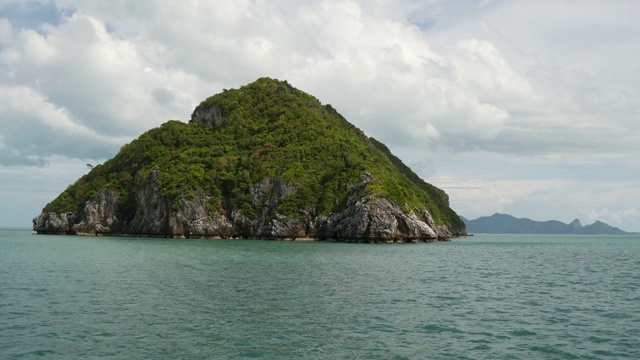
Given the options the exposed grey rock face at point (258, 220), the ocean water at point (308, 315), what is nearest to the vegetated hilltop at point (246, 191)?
the exposed grey rock face at point (258, 220)

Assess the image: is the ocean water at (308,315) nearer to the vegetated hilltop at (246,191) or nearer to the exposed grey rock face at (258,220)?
the exposed grey rock face at (258,220)

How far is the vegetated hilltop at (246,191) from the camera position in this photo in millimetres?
143000

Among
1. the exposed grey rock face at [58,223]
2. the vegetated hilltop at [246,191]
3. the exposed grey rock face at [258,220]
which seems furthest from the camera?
the exposed grey rock face at [58,223]

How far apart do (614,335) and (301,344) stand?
16626 millimetres

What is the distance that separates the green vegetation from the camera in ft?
514

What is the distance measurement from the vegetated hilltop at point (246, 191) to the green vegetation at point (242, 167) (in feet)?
1.27

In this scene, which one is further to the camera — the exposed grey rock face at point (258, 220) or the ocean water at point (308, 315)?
the exposed grey rock face at point (258, 220)

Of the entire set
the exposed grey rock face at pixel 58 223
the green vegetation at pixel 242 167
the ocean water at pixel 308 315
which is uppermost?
the green vegetation at pixel 242 167

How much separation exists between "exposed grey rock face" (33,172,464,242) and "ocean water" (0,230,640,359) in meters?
82.7

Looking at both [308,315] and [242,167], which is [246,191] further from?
[308,315]

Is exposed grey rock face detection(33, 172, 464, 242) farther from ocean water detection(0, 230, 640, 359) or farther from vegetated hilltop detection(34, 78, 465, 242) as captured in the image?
ocean water detection(0, 230, 640, 359)

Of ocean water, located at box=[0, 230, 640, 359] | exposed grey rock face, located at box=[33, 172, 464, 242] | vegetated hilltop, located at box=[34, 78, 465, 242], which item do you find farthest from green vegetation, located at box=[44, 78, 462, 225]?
ocean water, located at box=[0, 230, 640, 359]

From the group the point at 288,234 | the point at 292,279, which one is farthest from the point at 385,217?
the point at 292,279

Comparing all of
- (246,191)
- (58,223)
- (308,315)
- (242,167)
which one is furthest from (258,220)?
(308,315)
